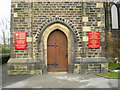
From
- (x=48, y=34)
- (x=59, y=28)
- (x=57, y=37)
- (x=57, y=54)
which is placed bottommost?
(x=57, y=54)

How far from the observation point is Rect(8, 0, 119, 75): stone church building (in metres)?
7.46

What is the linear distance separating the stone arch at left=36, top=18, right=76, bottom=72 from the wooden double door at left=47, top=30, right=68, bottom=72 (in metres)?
0.27

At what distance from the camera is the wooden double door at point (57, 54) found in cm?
781

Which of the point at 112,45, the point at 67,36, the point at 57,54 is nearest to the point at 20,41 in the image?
the point at 57,54

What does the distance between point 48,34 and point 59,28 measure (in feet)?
2.55

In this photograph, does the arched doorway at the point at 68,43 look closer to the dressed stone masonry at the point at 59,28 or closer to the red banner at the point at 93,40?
the dressed stone masonry at the point at 59,28

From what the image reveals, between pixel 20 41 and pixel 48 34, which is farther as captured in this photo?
pixel 48 34

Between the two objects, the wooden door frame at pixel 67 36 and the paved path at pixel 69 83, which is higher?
the wooden door frame at pixel 67 36

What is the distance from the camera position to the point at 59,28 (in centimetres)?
783

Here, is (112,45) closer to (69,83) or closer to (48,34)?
(48,34)

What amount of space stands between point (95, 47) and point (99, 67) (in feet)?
3.95

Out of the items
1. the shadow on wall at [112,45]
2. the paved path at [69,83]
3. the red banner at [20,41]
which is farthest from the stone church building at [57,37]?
the shadow on wall at [112,45]

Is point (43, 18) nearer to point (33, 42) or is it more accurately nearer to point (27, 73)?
point (33, 42)

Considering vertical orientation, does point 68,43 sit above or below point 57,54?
above
